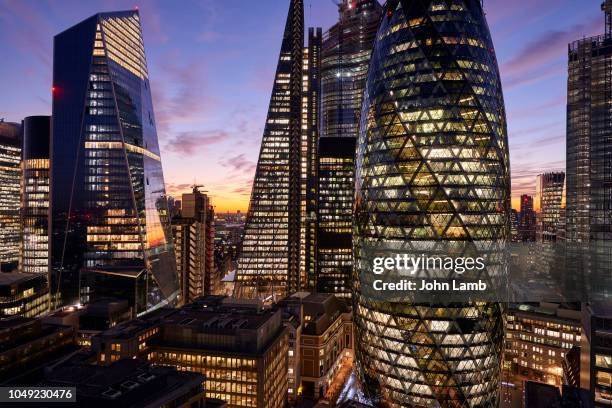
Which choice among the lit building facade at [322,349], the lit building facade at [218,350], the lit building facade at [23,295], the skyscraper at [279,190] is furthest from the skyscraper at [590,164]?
the lit building facade at [23,295]

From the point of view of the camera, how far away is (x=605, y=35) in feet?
331

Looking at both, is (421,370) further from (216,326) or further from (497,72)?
(497,72)

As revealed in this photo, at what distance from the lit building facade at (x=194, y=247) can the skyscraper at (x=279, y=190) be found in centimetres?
1379

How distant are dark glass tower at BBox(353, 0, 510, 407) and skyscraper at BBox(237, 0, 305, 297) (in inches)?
3257

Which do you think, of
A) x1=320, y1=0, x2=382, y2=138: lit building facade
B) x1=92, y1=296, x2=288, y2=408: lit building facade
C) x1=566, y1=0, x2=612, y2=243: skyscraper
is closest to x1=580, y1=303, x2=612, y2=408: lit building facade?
x1=92, y1=296, x2=288, y2=408: lit building facade

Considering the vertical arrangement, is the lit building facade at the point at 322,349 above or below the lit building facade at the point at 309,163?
below

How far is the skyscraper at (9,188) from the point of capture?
178750mm

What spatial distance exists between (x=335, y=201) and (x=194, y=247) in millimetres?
47191

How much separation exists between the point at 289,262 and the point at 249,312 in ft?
244

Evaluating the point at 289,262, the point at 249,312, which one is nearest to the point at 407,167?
the point at 249,312

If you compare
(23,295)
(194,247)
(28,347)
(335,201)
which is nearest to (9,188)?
(194,247)

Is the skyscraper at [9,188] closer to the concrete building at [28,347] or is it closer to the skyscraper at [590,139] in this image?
the concrete building at [28,347]

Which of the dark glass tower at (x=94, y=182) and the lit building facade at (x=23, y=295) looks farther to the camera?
the dark glass tower at (x=94, y=182)

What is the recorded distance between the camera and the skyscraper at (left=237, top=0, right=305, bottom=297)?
481 feet
